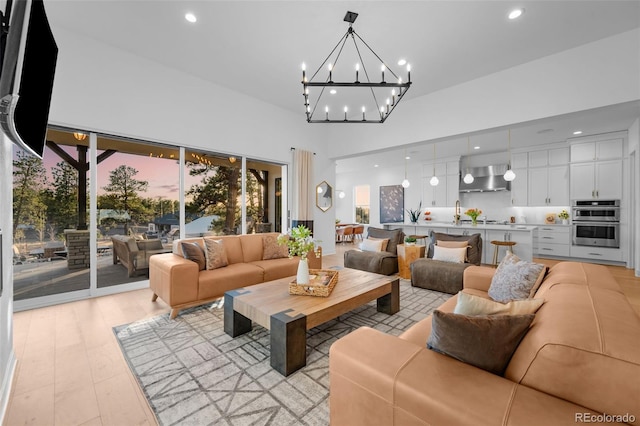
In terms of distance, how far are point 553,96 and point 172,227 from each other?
6.32m

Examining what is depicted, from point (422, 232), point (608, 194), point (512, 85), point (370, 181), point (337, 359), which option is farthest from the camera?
point (370, 181)

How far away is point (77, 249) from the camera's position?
369 centimetres

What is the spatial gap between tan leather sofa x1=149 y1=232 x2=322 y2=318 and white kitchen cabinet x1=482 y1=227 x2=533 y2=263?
4.51 metres

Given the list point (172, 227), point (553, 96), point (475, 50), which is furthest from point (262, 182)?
point (553, 96)

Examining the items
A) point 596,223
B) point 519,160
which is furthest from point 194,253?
point 519,160

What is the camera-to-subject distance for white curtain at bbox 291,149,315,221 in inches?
247

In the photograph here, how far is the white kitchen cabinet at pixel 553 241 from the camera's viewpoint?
259 inches

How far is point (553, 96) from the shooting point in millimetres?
3785

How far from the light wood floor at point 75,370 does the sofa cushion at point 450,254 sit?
13.1ft

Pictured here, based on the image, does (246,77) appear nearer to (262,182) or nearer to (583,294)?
(262,182)

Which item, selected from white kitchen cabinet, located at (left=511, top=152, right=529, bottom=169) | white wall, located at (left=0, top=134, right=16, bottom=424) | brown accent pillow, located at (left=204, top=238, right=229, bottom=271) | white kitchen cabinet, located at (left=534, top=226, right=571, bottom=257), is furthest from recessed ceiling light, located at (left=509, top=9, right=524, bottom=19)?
white kitchen cabinet, located at (left=534, top=226, right=571, bottom=257)

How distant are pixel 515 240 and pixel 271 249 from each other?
5.01 metres

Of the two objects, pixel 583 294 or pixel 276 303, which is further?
pixel 276 303

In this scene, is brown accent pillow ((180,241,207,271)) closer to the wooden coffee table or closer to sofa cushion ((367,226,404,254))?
the wooden coffee table
